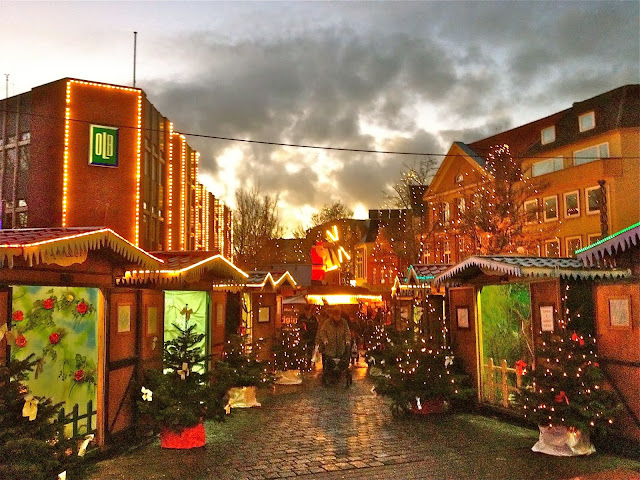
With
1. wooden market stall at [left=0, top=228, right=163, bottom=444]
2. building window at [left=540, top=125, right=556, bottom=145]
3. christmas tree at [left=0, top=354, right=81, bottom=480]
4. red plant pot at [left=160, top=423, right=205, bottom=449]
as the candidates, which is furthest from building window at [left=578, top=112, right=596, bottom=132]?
christmas tree at [left=0, top=354, right=81, bottom=480]

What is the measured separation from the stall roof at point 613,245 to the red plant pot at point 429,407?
170 inches

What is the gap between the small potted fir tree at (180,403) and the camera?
8.70 meters

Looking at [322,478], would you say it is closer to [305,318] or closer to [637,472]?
[637,472]

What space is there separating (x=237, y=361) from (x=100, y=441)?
4.07 meters

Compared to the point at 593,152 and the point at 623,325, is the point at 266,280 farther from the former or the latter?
the point at 593,152

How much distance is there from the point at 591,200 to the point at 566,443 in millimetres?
25920

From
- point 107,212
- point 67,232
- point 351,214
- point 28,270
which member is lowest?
point 28,270

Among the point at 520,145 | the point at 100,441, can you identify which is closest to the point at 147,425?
the point at 100,441

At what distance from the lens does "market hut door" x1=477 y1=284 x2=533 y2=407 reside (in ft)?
36.7

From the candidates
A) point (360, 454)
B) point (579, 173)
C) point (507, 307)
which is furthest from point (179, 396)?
point (579, 173)

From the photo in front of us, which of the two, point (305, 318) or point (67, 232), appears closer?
point (67, 232)

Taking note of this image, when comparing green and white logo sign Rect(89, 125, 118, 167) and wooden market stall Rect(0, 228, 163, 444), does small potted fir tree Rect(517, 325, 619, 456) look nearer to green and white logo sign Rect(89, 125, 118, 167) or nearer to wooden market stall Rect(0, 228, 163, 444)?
wooden market stall Rect(0, 228, 163, 444)

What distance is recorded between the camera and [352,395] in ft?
47.8

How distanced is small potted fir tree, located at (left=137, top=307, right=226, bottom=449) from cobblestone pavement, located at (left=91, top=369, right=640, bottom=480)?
26cm
